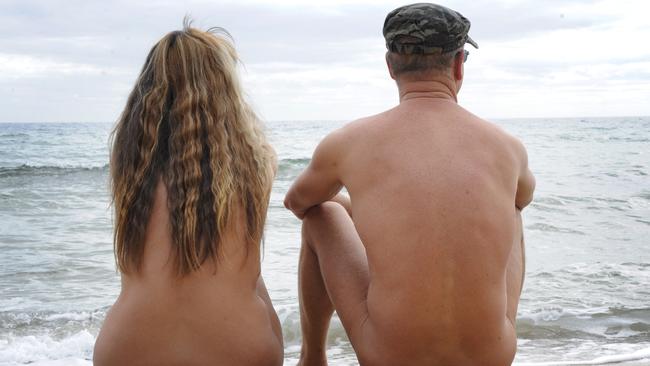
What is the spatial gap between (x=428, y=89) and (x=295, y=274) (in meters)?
4.41

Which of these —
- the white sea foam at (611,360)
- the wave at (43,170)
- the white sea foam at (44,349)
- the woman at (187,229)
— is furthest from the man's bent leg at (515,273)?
the wave at (43,170)

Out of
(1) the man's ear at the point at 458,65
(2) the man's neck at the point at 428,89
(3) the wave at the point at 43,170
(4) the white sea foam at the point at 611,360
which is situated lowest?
(3) the wave at the point at 43,170

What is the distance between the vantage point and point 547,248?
769 centimetres

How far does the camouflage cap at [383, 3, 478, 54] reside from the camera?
237cm

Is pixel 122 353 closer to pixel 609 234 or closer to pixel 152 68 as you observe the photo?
pixel 152 68

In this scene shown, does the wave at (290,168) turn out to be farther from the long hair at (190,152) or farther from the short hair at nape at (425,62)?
the short hair at nape at (425,62)

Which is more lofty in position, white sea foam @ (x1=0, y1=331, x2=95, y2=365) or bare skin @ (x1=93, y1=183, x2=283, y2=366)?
bare skin @ (x1=93, y1=183, x2=283, y2=366)

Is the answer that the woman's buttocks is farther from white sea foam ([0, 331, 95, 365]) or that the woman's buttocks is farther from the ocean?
white sea foam ([0, 331, 95, 365])

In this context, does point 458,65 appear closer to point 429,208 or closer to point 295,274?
point 429,208

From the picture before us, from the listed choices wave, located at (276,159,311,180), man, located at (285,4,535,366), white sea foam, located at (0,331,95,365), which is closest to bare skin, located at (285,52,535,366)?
man, located at (285,4,535,366)

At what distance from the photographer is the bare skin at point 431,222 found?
7.19ft

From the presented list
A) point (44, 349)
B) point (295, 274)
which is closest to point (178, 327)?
point (44, 349)

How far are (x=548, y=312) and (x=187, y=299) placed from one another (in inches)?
142

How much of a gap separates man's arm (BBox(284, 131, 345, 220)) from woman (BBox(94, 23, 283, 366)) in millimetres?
148
